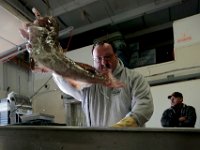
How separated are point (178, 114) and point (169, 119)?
0.40ft

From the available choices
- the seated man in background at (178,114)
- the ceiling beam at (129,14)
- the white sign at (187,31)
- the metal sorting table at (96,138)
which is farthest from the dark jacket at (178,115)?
the metal sorting table at (96,138)

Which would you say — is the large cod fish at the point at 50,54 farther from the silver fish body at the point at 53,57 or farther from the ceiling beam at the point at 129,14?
the ceiling beam at the point at 129,14

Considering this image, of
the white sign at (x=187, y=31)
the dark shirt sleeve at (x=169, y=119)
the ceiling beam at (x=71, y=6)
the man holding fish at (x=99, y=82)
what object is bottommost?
the dark shirt sleeve at (x=169, y=119)

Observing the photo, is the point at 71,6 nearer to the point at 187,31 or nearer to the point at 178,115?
the point at 187,31

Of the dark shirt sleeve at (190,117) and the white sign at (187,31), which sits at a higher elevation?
the white sign at (187,31)


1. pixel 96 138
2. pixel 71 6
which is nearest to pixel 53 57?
pixel 96 138

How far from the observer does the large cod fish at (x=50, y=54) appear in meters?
1.05

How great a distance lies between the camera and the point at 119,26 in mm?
5027

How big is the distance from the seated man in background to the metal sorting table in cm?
275

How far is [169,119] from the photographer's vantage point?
11.5 ft

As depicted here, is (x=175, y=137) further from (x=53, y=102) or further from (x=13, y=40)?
(x=53, y=102)

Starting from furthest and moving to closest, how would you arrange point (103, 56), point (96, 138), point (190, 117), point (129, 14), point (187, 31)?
point (129, 14) < point (187, 31) < point (190, 117) < point (103, 56) < point (96, 138)

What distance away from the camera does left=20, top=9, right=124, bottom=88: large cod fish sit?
1.05 meters

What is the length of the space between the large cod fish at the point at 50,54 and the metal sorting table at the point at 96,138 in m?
0.24
